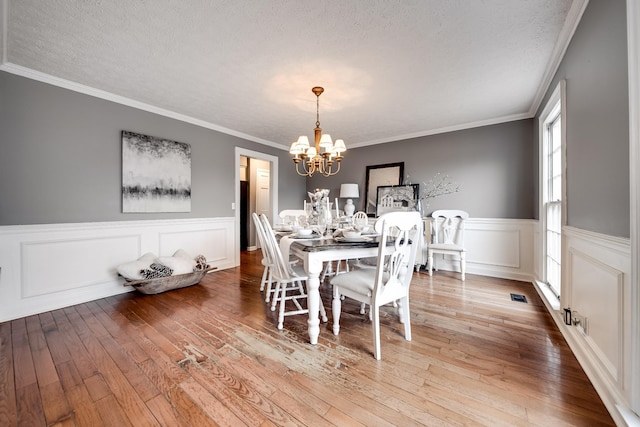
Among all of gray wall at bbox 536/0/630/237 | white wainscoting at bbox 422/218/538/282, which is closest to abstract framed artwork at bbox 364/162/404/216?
white wainscoting at bbox 422/218/538/282

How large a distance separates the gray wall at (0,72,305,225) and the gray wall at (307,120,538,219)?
13.2 feet

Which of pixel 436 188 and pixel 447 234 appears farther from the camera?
pixel 436 188

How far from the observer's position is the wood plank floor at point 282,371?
4.09ft

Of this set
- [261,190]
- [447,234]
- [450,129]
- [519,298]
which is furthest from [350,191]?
[519,298]

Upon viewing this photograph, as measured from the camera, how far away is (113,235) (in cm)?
304

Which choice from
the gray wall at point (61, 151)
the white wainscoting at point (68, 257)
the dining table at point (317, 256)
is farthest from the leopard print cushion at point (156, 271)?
the dining table at point (317, 256)

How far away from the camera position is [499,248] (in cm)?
380

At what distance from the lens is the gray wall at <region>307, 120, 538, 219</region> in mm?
3643

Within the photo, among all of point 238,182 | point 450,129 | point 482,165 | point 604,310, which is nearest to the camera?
point 604,310

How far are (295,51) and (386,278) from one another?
2.04 m

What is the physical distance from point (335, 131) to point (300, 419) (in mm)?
4080

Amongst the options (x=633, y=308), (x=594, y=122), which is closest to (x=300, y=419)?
(x=633, y=308)

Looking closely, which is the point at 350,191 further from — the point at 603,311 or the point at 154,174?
the point at 603,311

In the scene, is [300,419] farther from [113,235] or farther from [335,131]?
[335,131]
